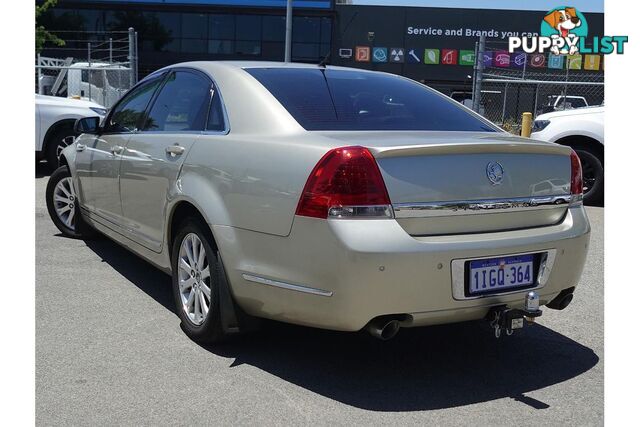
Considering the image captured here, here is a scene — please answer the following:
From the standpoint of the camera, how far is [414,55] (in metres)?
37.1

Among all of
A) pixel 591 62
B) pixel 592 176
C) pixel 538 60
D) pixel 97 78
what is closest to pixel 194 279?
pixel 592 176

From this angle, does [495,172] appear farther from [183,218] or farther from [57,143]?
[57,143]

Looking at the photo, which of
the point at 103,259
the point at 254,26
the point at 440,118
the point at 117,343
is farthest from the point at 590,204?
the point at 254,26

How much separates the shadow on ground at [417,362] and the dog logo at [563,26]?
2956 cm

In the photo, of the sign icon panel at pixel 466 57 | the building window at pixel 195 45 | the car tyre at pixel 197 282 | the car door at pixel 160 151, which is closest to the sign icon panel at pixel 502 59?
the sign icon panel at pixel 466 57

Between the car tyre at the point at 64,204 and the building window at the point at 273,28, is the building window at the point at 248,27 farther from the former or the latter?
the car tyre at the point at 64,204

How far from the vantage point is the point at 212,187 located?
354 cm

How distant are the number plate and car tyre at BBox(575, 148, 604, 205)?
19.7ft

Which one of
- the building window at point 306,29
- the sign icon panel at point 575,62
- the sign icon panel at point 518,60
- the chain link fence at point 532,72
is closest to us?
the chain link fence at point 532,72

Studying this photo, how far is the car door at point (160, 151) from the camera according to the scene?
400 centimetres

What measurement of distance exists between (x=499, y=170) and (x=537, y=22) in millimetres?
37498

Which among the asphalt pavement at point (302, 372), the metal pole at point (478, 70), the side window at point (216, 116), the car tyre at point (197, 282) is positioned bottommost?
the asphalt pavement at point (302, 372)

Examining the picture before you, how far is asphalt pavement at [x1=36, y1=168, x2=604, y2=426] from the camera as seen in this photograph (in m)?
3.01

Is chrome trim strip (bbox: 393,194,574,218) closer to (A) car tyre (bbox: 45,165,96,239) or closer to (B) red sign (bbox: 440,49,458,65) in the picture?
(A) car tyre (bbox: 45,165,96,239)
